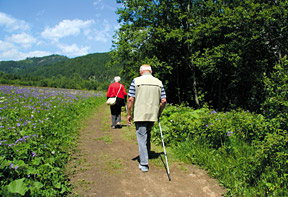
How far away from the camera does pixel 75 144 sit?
230 inches

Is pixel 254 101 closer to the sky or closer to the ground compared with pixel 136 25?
closer to the ground

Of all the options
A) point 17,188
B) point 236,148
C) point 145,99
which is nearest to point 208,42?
Answer: point 236,148

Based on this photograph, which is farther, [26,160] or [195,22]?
[195,22]

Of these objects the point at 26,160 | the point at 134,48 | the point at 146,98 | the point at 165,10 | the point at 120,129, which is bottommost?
the point at 120,129

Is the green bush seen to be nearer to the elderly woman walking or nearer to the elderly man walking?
the elderly man walking

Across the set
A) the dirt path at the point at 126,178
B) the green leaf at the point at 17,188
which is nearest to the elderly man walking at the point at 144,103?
the dirt path at the point at 126,178

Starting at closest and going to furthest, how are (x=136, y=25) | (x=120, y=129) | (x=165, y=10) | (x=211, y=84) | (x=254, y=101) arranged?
1. (x=120, y=129)
2. (x=254, y=101)
3. (x=165, y=10)
4. (x=136, y=25)
5. (x=211, y=84)

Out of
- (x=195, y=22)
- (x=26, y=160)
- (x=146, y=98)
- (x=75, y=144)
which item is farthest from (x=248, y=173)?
(x=195, y=22)

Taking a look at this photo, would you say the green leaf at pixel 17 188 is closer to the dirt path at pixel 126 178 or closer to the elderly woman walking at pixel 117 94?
the dirt path at pixel 126 178

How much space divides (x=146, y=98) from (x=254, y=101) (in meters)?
14.5

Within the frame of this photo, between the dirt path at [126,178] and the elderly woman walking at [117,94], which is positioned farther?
the elderly woman walking at [117,94]

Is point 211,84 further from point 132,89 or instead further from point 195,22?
point 132,89

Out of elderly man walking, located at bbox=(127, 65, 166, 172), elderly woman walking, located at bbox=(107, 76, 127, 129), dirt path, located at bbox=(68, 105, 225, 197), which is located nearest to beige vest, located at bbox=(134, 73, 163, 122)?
elderly man walking, located at bbox=(127, 65, 166, 172)

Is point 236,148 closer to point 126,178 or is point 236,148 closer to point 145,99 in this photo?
point 145,99
